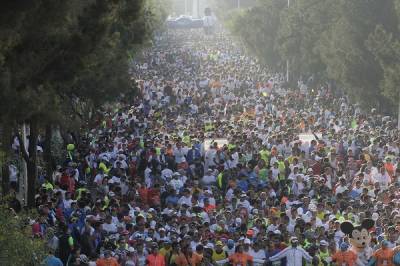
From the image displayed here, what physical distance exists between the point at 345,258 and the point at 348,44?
26.0 meters

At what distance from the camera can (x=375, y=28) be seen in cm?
4028

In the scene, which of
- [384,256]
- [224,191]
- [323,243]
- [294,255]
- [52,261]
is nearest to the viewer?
[52,261]

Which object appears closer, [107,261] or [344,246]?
[107,261]

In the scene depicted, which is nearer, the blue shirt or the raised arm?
the blue shirt

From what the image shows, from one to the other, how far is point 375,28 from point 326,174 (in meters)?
17.1

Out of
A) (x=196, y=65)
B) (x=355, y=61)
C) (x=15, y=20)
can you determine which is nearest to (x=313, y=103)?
(x=355, y=61)

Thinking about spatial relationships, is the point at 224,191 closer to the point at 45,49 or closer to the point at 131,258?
the point at 131,258

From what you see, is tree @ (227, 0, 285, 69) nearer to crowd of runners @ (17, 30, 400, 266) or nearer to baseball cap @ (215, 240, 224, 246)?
crowd of runners @ (17, 30, 400, 266)

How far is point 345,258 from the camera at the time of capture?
16.9 meters

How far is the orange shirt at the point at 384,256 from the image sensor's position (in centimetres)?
1661

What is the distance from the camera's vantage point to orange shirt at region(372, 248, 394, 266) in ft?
54.5

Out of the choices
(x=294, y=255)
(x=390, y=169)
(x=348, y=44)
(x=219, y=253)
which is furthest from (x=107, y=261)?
(x=348, y=44)

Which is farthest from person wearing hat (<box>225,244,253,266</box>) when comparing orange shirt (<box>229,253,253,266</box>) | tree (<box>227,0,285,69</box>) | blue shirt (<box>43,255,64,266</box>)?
tree (<box>227,0,285,69</box>)

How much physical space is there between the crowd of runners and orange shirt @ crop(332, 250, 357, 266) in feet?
0.05
